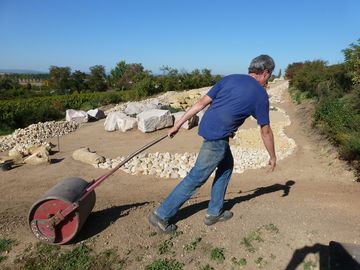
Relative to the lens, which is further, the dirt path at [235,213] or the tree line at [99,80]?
the tree line at [99,80]

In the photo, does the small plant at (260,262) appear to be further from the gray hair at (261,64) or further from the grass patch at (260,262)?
the gray hair at (261,64)

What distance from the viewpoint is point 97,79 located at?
52062 millimetres

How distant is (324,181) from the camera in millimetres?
6273

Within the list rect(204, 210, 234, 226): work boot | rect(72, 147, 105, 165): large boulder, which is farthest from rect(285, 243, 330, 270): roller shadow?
rect(72, 147, 105, 165): large boulder

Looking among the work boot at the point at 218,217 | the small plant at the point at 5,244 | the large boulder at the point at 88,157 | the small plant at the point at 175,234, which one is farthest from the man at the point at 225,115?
the large boulder at the point at 88,157

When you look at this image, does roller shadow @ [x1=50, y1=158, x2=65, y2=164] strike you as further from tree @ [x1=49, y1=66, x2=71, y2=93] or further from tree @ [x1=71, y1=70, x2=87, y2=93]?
tree @ [x1=49, y1=66, x2=71, y2=93]

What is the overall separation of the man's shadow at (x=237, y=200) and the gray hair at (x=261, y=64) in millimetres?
1914

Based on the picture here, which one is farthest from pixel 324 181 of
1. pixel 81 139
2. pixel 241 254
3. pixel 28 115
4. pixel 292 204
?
pixel 28 115

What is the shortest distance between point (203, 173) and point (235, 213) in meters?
1.04

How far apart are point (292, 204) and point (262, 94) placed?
2.08 meters

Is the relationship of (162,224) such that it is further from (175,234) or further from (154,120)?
(154,120)

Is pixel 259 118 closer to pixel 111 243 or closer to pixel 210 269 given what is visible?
pixel 210 269

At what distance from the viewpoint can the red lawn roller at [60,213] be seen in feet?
11.6

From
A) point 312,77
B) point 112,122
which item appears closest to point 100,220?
point 112,122
